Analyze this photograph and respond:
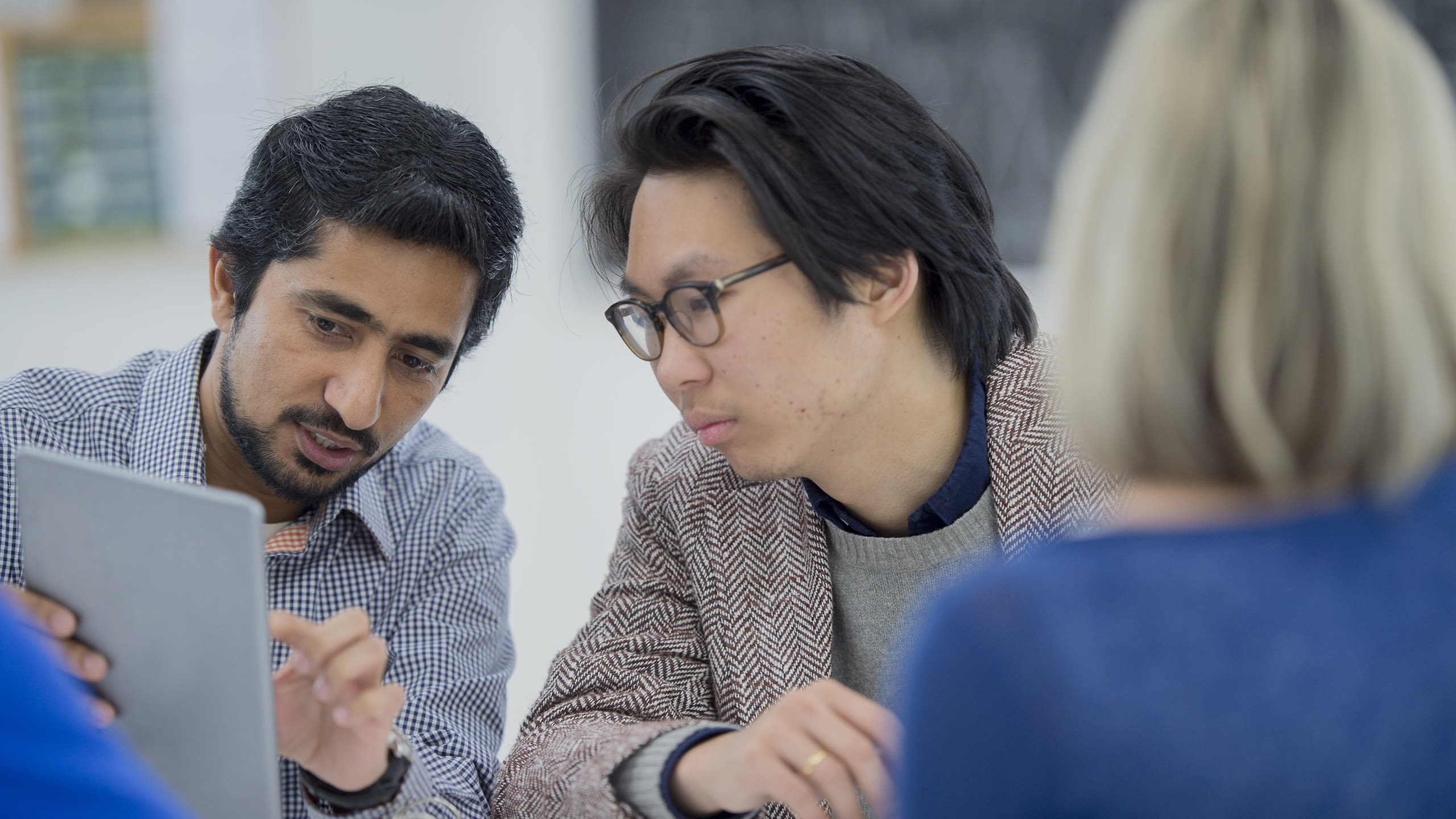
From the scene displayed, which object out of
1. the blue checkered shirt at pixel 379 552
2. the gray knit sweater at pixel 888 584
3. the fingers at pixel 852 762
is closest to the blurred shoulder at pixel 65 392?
the blue checkered shirt at pixel 379 552

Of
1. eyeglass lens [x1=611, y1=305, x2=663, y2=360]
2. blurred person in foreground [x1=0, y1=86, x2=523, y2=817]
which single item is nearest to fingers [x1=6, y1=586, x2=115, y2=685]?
blurred person in foreground [x1=0, y1=86, x2=523, y2=817]

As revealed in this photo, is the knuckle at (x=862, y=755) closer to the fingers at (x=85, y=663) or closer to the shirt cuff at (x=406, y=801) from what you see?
the shirt cuff at (x=406, y=801)

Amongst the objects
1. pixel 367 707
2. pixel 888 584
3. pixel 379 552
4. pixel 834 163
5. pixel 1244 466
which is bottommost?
pixel 379 552

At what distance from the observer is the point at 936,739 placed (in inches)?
26.1

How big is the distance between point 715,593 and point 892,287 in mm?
412

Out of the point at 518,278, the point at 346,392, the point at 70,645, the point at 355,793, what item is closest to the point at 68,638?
the point at 70,645

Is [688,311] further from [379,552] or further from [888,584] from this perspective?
[379,552]

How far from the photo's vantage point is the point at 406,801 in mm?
1223

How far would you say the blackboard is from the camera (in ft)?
10.5

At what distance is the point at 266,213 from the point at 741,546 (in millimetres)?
716

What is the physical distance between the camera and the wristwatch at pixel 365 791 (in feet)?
3.87

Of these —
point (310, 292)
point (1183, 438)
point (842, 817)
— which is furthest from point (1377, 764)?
point (310, 292)

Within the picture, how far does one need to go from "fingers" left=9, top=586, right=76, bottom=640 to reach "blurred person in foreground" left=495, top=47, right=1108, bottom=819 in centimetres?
50

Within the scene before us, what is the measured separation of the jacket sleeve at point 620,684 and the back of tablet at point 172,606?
0.40 meters
